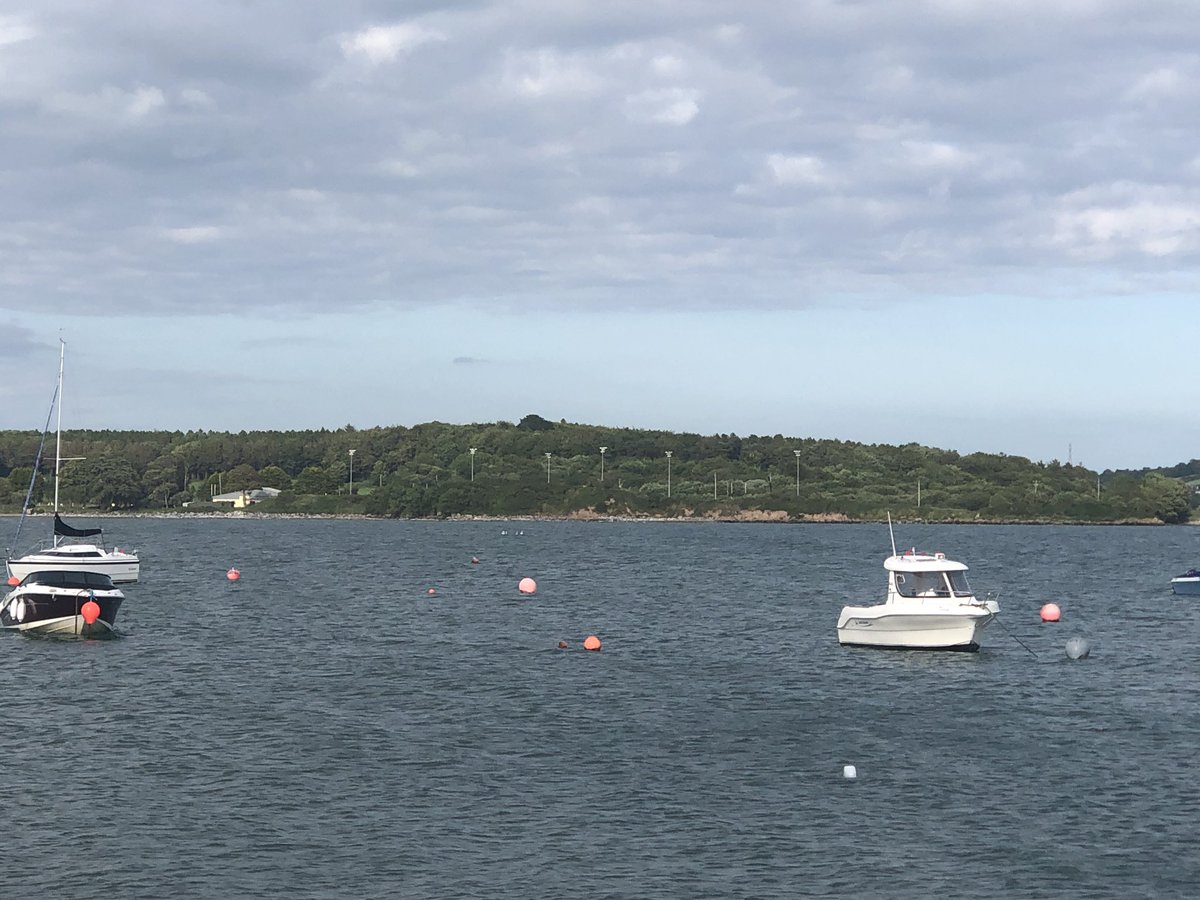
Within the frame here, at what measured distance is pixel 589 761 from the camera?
4166 cm

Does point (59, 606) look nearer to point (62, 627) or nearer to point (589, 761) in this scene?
point (62, 627)

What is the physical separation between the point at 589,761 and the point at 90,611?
38063mm

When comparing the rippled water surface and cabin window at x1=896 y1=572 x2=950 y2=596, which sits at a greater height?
cabin window at x1=896 y1=572 x2=950 y2=596

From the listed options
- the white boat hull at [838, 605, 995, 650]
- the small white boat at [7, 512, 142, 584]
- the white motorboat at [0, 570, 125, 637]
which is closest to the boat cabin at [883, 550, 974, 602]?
the white boat hull at [838, 605, 995, 650]

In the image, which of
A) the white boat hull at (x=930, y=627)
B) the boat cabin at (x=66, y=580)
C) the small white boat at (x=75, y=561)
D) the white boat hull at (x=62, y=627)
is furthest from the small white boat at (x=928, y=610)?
the small white boat at (x=75, y=561)

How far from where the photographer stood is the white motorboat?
70688mm

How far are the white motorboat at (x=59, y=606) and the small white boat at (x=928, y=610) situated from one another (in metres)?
36.7

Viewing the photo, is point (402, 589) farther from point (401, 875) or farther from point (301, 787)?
point (401, 875)

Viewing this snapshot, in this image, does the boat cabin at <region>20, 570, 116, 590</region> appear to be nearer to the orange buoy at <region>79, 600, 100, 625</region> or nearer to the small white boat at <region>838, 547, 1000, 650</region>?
the orange buoy at <region>79, 600, 100, 625</region>

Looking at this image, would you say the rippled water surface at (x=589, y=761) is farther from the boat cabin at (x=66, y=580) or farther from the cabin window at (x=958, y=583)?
the cabin window at (x=958, y=583)

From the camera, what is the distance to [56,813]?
3503 centimetres

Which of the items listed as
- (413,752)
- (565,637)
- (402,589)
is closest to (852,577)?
(402,589)

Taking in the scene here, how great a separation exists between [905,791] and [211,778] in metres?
18.1

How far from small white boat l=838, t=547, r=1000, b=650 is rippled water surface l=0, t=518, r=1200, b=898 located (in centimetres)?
109
